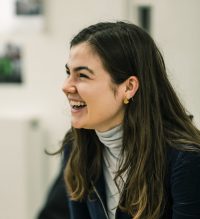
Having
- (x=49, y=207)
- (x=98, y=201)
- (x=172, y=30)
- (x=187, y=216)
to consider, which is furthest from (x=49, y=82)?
(x=187, y=216)

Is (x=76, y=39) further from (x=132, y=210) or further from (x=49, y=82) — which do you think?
(x=49, y=82)

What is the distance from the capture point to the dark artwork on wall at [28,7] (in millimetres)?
2832

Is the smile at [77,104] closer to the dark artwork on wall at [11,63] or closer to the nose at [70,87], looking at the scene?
the nose at [70,87]

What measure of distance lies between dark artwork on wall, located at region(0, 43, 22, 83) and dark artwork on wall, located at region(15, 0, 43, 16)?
242 millimetres

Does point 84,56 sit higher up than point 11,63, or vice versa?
point 84,56

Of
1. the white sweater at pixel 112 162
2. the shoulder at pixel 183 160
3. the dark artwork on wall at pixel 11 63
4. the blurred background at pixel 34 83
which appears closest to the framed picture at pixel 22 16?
the blurred background at pixel 34 83

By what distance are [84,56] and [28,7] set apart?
1.54 meters

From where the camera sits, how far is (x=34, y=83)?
2.97m

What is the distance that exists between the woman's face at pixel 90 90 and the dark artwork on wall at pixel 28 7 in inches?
57.0

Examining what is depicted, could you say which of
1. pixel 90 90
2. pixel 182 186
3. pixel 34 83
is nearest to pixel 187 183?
pixel 182 186

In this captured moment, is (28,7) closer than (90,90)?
No

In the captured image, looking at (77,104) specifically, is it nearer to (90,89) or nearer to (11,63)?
(90,89)

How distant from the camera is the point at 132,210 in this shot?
1.50m

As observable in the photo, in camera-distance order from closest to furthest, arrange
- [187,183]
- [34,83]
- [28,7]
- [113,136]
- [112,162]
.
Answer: [187,183] < [113,136] < [112,162] < [28,7] < [34,83]
